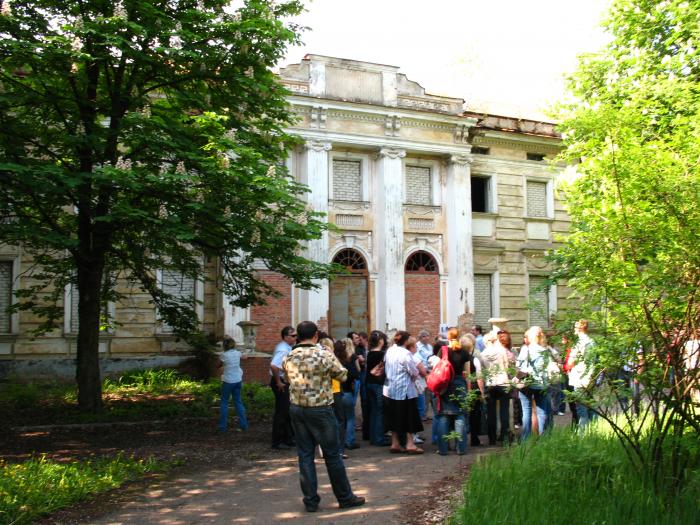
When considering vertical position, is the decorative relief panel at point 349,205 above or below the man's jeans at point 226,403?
above

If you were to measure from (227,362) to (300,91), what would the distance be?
11255 mm

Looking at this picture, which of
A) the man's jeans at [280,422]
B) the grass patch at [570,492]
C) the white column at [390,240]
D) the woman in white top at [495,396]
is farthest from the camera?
the white column at [390,240]

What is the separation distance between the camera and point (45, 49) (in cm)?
949

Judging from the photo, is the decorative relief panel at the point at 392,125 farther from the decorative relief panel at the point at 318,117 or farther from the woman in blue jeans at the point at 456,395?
the woman in blue jeans at the point at 456,395

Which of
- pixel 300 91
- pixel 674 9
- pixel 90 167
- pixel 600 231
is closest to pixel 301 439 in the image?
pixel 600 231

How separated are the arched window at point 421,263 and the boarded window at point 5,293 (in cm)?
1195

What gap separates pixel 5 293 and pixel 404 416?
42.6ft

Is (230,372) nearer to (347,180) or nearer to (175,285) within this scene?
(175,285)

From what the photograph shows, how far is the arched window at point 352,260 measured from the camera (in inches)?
821

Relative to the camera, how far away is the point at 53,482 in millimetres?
7211

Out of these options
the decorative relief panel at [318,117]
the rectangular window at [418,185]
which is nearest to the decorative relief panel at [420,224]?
the rectangular window at [418,185]

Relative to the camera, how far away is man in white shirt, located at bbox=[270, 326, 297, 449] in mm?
9797

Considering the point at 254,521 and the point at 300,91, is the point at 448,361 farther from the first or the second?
the point at 300,91

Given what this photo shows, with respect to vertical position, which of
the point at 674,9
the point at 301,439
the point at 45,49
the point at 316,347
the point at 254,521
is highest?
the point at 674,9
